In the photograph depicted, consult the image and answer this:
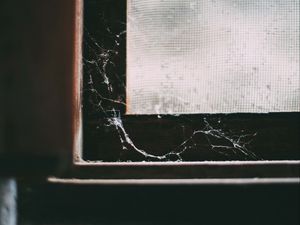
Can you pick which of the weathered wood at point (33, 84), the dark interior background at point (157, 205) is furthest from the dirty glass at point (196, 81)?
the weathered wood at point (33, 84)

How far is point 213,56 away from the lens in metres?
0.93

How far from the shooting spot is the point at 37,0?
0.58m

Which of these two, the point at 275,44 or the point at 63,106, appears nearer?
the point at 63,106

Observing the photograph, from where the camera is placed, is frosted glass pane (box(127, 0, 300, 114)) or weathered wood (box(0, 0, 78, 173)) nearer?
weathered wood (box(0, 0, 78, 173))

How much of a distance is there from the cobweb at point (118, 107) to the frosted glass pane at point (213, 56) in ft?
0.12

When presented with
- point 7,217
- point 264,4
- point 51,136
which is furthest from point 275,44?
point 7,217

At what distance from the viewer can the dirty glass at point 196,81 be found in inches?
36.3

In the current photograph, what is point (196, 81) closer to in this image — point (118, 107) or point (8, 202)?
point (118, 107)

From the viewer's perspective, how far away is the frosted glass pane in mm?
921

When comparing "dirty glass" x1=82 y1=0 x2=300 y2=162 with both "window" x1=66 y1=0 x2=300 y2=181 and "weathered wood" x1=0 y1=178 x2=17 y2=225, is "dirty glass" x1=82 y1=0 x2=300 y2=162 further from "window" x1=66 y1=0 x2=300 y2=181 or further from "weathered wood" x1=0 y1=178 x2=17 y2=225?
"weathered wood" x1=0 y1=178 x2=17 y2=225

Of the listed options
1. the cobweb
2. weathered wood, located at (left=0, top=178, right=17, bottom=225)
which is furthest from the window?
weathered wood, located at (left=0, top=178, right=17, bottom=225)

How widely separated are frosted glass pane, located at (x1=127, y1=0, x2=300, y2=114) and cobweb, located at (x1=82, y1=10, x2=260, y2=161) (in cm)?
4

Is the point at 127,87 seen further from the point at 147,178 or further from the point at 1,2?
the point at 1,2

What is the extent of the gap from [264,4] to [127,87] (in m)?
0.45
